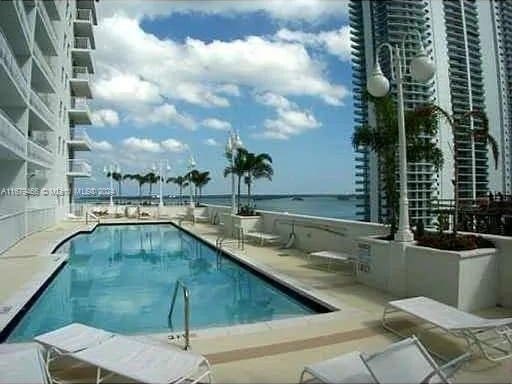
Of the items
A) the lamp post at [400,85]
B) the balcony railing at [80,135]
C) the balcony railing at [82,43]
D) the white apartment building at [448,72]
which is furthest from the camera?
the balcony railing at [82,43]

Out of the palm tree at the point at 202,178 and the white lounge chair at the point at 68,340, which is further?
the palm tree at the point at 202,178

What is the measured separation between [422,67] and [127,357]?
5.55 m

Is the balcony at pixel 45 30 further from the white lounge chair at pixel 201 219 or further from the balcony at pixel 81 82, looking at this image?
the white lounge chair at pixel 201 219

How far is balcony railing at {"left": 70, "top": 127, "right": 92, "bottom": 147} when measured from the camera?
3278cm

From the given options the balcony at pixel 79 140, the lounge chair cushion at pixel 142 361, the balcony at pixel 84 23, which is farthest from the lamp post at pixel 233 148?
the balcony at pixel 84 23

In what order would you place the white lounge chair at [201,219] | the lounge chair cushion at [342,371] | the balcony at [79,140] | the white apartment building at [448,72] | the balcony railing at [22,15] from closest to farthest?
1. the lounge chair cushion at [342,371]
2. the white apartment building at [448,72]
3. the balcony railing at [22,15]
4. the white lounge chair at [201,219]
5. the balcony at [79,140]

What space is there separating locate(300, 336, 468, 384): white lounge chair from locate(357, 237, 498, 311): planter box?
2.56 m

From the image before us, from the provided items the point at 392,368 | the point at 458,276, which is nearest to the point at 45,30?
the point at 458,276

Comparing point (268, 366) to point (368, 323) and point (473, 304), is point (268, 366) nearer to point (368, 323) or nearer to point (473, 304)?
point (368, 323)

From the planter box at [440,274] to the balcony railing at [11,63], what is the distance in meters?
12.0

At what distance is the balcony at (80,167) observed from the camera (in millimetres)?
31719

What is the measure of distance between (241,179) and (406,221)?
15.1m

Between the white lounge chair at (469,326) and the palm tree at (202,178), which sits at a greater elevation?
the palm tree at (202,178)

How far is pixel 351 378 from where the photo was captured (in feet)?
10.7
